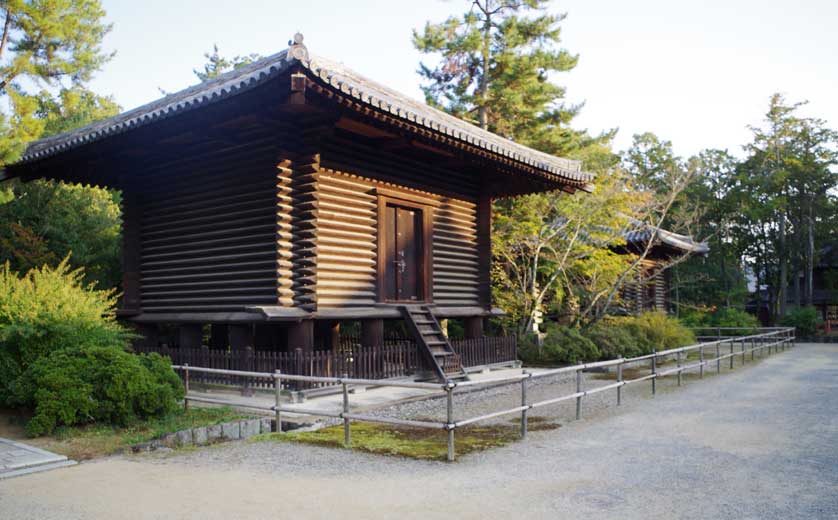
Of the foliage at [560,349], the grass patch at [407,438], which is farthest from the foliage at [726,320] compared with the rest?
the grass patch at [407,438]

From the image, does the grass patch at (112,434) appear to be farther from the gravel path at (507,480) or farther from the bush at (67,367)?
the gravel path at (507,480)

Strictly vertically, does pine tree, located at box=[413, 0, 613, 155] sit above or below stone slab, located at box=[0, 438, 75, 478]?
above

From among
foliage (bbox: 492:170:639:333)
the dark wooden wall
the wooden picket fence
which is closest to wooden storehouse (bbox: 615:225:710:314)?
foliage (bbox: 492:170:639:333)

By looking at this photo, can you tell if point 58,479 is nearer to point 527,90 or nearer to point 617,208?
point 617,208

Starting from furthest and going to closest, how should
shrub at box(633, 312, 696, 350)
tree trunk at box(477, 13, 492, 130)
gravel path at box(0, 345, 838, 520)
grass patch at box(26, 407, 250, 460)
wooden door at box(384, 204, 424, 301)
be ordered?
tree trunk at box(477, 13, 492, 130) → shrub at box(633, 312, 696, 350) → wooden door at box(384, 204, 424, 301) → grass patch at box(26, 407, 250, 460) → gravel path at box(0, 345, 838, 520)

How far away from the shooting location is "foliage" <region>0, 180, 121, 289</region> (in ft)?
60.2

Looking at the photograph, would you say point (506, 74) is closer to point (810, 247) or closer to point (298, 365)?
point (298, 365)

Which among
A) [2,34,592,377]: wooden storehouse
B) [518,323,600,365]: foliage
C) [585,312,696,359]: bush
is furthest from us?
[585,312,696,359]: bush

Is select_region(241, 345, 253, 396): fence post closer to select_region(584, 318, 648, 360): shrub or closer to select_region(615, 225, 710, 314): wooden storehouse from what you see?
select_region(584, 318, 648, 360): shrub

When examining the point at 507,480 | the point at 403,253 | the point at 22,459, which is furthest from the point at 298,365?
the point at 507,480

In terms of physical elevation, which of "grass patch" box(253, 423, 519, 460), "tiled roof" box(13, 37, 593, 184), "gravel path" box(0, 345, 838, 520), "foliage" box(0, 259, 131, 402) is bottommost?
"grass patch" box(253, 423, 519, 460)

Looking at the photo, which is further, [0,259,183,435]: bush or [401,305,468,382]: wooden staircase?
[401,305,468,382]: wooden staircase

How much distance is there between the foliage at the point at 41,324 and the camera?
9591 mm

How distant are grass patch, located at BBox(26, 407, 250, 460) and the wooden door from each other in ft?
16.9
